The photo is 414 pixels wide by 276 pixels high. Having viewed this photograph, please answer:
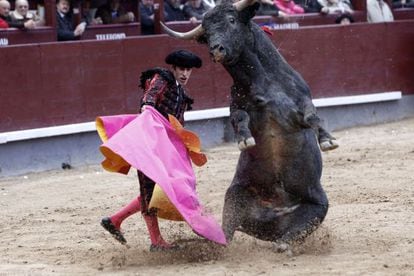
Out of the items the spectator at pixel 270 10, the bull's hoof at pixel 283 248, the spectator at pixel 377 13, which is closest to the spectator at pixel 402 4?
the spectator at pixel 377 13

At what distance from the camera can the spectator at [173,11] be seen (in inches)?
477

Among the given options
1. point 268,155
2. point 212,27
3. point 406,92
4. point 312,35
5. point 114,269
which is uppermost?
point 212,27

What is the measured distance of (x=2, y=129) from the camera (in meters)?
10.1

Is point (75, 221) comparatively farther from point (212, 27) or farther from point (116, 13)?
point (116, 13)

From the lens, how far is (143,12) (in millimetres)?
11914

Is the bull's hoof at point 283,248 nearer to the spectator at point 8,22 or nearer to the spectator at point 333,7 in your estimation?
the spectator at point 8,22

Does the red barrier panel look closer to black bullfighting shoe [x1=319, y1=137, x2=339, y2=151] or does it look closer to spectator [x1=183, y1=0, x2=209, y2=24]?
spectator [x1=183, y1=0, x2=209, y2=24]

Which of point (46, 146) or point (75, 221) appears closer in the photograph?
point (75, 221)

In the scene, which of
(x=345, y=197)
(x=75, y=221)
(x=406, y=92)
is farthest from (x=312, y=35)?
(x=75, y=221)

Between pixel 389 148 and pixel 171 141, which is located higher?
pixel 171 141

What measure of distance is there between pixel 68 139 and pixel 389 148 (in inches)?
117

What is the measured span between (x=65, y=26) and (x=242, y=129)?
536 cm

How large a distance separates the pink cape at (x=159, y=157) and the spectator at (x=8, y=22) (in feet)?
14.3

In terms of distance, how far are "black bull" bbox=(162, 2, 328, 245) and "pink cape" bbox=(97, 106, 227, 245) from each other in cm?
28
